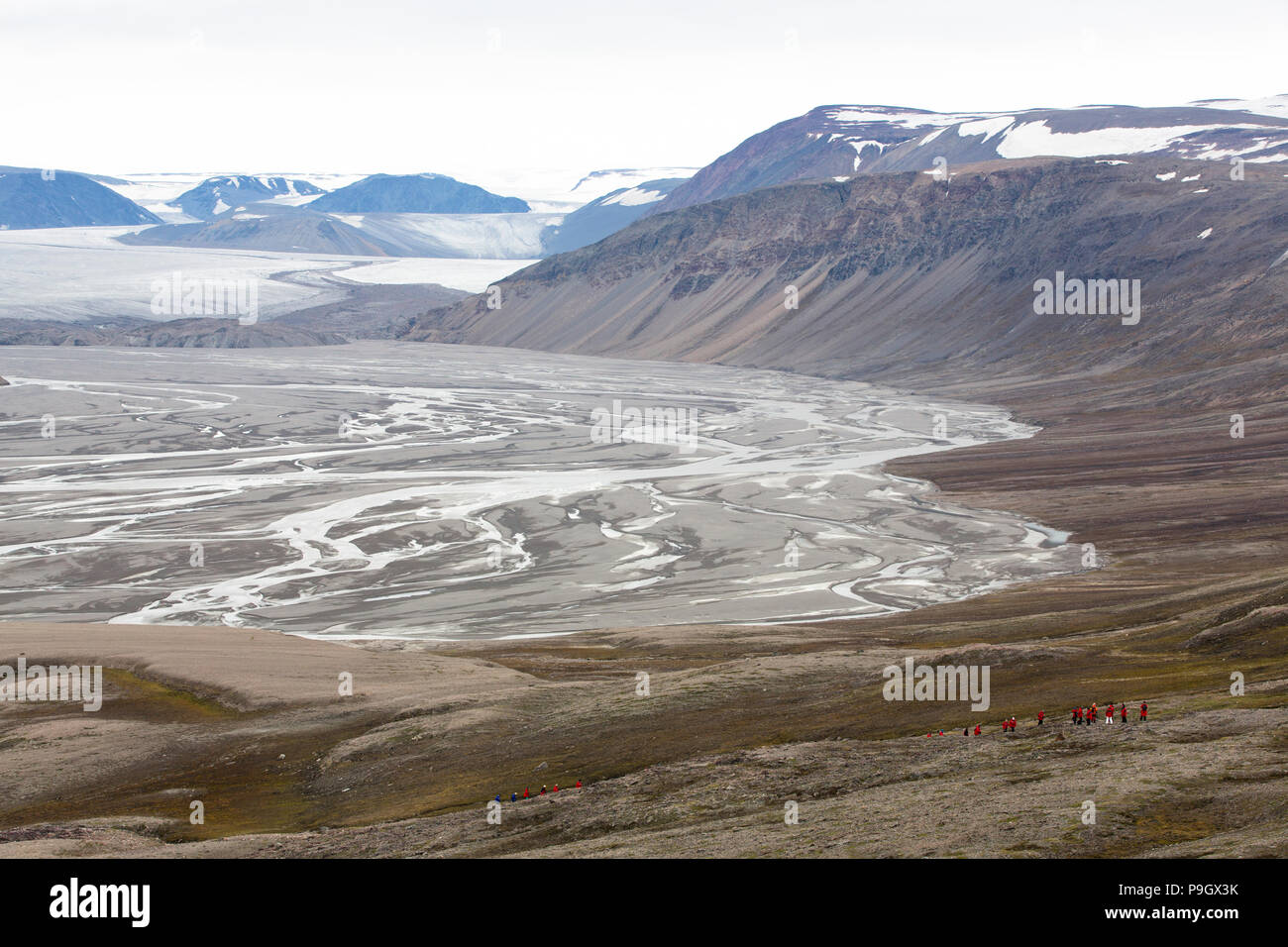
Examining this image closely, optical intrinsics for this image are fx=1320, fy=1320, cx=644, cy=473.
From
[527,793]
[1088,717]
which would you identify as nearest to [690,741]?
[527,793]

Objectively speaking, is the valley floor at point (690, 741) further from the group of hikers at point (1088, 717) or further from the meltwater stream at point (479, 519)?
the meltwater stream at point (479, 519)

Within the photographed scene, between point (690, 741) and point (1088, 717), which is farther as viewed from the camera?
point (690, 741)

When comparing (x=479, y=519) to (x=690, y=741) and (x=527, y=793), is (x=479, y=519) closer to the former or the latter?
(x=690, y=741)

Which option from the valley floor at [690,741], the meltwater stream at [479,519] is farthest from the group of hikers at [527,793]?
the meltwater stream at [479,519]

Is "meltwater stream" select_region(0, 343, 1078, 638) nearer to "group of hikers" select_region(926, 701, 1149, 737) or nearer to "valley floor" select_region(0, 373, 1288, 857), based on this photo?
"valley floor" select_region(0, 373, 1288, 857)

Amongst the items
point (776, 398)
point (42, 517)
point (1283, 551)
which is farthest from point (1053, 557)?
point (776, 398)

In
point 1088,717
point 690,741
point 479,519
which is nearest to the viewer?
point 1088,717
